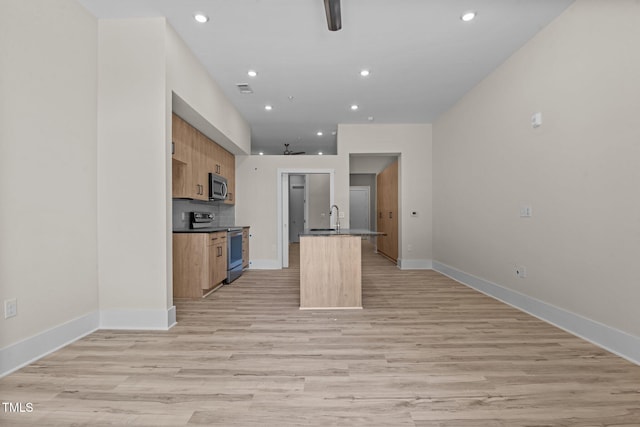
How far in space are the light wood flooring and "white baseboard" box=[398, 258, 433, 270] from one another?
2.75 m

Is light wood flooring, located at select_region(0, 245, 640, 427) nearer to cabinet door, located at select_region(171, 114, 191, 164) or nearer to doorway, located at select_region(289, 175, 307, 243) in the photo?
cabinet door, located at select_region(171, 114, 191, 164)

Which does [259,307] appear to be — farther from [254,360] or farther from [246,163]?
[246,163]

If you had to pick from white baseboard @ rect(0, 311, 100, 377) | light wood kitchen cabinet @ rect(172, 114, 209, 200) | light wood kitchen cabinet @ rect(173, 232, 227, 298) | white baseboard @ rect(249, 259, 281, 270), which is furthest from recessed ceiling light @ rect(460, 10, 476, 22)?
white baseboard @ rect(249, 259, 281, 270)

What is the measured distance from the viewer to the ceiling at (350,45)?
8.42 ft

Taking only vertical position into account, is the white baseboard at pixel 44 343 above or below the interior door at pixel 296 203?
below

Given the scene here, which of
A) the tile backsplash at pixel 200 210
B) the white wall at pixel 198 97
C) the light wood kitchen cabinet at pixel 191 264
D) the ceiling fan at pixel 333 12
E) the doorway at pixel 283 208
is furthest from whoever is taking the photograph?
the doorway at pixel 283 208

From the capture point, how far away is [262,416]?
4.91 ft

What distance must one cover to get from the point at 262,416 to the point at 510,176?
358 centimetres

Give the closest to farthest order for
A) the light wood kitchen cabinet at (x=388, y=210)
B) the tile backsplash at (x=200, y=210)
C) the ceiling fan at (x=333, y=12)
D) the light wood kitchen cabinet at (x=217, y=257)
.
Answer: the ceiling fan at (x=333, y=12) < the light wood kitchen cabinet at (x=217, y=257) < the tile backsplash at (x=200, y=210) < the light wood kitchen cabinet at (x=388, y=210)

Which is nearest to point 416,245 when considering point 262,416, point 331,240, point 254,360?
point 331,240

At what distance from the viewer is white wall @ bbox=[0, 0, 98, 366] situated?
191 cm

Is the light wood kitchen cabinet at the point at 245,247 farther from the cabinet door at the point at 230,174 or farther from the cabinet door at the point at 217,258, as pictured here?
the cabinet door at the point at 217,258

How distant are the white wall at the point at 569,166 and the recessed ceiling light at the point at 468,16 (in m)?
0.83

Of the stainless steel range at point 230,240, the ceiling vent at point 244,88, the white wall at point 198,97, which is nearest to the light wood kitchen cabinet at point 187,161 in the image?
the white wall at point 198,97
